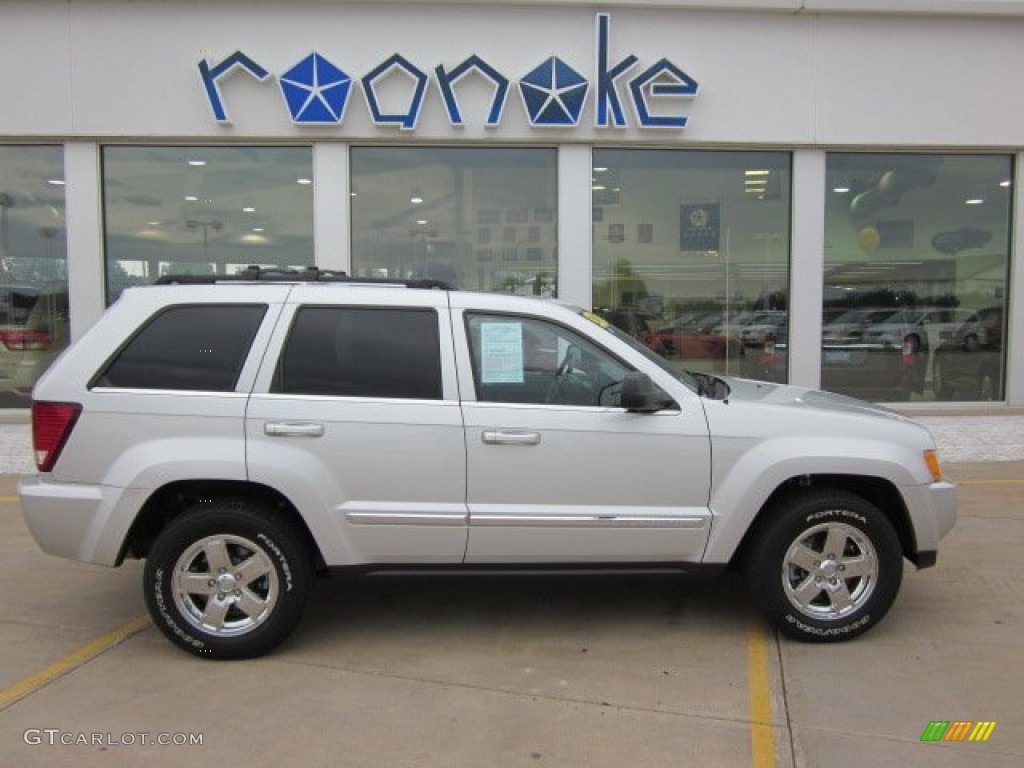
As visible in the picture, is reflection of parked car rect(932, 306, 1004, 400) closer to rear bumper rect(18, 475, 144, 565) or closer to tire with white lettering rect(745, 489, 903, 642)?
tire with white lettering rect(745, 489, 903, 642)

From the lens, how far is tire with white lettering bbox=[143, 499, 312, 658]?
13.3 feet

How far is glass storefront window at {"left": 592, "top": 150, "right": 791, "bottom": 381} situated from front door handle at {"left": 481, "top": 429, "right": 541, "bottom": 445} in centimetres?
777

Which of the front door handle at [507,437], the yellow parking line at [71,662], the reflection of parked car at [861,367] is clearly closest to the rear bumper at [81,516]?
the yellow parking line at [71,662]

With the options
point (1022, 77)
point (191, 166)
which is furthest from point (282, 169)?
point (1022, 77)

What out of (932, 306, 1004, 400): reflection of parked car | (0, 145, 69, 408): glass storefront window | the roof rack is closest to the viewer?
the roof rack

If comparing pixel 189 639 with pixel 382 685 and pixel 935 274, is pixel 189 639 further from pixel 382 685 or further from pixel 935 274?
pixel 935 274

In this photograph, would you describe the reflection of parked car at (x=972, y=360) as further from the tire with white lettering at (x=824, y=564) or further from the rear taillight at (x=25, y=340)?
the rear taillight at (x=25, y=340)

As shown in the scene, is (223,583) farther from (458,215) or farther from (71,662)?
(458,215)

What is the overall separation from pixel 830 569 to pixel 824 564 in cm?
4

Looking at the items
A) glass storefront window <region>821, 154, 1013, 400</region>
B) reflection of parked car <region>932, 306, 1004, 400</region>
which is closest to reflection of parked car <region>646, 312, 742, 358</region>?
glass storefront window <region>821, 154, 1013, 400</region>

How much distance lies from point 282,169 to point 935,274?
30.8ft

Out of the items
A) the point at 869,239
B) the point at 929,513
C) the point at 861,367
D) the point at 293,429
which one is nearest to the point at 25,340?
the point at 293,429

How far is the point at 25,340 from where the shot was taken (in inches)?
457

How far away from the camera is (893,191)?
1205 cm
